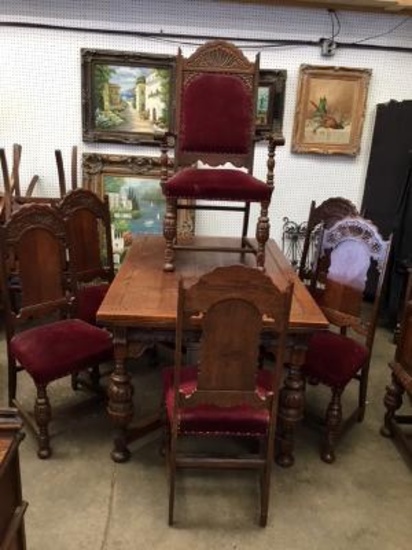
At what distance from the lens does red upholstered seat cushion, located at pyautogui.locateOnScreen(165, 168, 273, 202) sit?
7.50 ft

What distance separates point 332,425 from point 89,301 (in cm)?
146

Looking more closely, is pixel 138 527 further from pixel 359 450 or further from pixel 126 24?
pixel 126 24

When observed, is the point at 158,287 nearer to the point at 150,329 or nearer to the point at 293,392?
the point at 150,329

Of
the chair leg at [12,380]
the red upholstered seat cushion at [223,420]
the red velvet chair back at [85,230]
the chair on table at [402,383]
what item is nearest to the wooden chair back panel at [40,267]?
the red velvet chair back at [85,230]

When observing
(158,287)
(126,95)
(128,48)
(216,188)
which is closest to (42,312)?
(158,287)

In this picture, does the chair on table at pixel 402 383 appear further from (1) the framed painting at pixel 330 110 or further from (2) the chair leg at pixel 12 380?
(1) the framed painting at pixel 330 110

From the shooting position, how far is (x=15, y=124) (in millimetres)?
3875

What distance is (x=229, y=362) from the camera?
1.64 m

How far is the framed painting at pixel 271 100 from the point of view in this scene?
12.6 feet

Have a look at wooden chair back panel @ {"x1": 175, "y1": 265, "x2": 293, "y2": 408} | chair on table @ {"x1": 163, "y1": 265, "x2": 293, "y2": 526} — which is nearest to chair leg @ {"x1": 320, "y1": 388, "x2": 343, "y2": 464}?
Result: chair on table @ {"x1": 163, "y1": 265, "x2": 293, "y2": 526}

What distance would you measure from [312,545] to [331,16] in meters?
3.70

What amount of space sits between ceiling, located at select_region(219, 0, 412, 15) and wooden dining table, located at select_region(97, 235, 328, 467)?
2.36 metres

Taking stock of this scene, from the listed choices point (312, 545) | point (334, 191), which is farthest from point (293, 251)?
point (312, 545)

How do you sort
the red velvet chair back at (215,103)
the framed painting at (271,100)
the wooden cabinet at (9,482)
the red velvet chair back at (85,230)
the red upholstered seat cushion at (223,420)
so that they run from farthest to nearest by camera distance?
the framed painting at (271,100) → the red velvet chair back at (85,230) → the red velvet chair back at (215,103) → the red upholstered seat cushion at (223,420) → the wooden cabinet at (9,482)
